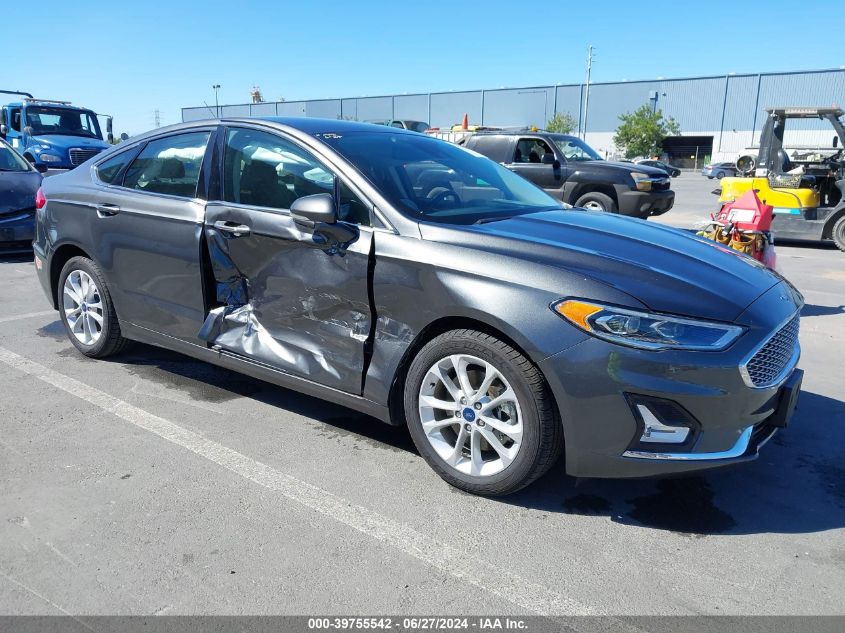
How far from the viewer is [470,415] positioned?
3062 millimetres

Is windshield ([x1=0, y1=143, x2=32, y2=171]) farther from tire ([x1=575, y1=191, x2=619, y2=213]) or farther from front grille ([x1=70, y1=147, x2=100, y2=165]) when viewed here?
tire ([x1=575, y1=191, x2=619, y2=213])

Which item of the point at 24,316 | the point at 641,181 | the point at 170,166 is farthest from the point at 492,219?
the point at 641,181

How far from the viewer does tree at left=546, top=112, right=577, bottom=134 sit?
209 ft

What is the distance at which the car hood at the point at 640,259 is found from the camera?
9.14 feet

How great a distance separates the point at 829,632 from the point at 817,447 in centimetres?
166

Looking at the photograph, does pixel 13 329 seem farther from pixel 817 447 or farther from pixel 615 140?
pixel 615 140

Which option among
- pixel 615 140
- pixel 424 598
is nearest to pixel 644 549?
pixel 424 598

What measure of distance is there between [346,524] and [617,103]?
235ft

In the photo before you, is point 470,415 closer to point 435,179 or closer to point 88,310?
point 435,179

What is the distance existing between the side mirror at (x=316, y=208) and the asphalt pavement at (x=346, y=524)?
1.21m

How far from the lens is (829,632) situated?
2.28 meters

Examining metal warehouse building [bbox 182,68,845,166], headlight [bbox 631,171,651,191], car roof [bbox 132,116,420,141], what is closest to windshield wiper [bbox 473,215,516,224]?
car roof [bbox 132,116,420,141]

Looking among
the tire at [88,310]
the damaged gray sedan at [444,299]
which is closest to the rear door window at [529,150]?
the damaged gray sedan at [444,299]

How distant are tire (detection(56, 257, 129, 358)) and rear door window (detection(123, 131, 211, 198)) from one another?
0.72 meters
